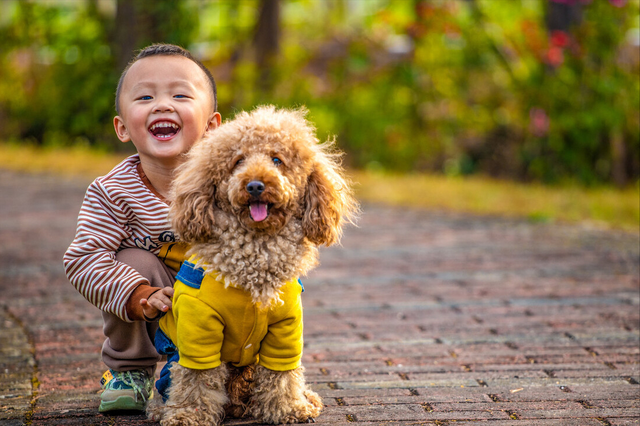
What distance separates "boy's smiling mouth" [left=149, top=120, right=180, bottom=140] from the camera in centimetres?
279

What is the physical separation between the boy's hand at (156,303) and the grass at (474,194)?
5004 mm

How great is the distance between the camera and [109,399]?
2.66 metres

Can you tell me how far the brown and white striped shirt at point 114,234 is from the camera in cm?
259

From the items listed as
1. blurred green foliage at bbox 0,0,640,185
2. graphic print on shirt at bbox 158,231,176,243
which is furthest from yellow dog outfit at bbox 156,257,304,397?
blurred green foliage at bbox 0,0,640,185

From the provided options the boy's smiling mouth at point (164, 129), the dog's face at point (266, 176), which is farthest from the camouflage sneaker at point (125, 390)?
the boy's smiling mouth at point (164, 129)

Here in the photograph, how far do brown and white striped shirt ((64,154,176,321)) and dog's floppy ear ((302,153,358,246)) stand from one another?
0.60 m

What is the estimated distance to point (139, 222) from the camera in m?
2.72

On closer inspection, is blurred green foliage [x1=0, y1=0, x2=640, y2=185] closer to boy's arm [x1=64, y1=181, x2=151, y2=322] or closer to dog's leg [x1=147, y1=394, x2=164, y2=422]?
boy's arm [x1=64, y1=181, x2=151, y2=322]

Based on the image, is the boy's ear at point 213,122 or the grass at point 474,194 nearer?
the boy's ear at point 213,122

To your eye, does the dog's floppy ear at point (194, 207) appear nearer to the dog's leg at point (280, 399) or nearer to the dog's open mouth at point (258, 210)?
the dog's open mouth at point (258, 210)

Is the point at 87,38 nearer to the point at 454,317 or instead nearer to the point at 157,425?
the point at 454,317

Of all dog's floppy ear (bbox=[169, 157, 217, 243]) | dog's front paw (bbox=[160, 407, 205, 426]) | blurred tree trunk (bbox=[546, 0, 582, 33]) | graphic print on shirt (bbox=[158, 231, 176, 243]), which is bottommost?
dog's front paw (bbox=[160, 407, 205, 426])

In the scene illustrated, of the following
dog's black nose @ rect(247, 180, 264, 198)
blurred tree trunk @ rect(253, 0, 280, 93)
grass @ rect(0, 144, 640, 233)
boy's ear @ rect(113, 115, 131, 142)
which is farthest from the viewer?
blurred tree trunk @ rect(253, 0, 280, 93)

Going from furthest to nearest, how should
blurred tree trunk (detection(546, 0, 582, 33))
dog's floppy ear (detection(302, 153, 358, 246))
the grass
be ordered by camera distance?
1. blurred tree trunk (detection(546, 0, 582, 33))
2. the grass
3. dog's floppy ear (detection(302, 153, 358, 246))
